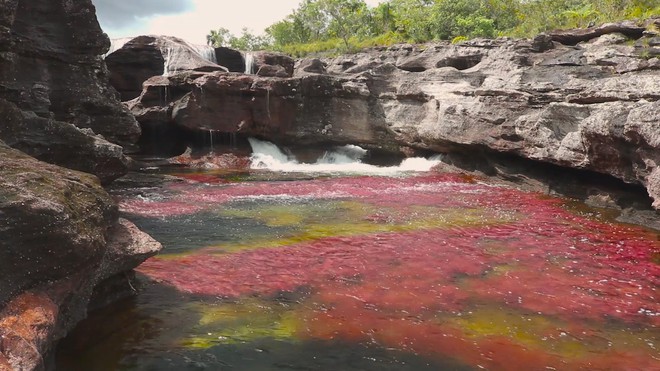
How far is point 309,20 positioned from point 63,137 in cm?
6763

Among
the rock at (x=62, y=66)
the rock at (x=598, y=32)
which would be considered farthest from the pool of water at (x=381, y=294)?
the rock at (x=598, y=32)

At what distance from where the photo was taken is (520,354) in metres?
7.21

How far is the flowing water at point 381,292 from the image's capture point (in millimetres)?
7090

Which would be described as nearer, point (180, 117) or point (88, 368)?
point (88, 368)

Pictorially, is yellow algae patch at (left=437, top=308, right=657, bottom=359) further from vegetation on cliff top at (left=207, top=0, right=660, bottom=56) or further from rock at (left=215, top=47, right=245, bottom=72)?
rock at (left=215, top=47, right=245, bottom=72)

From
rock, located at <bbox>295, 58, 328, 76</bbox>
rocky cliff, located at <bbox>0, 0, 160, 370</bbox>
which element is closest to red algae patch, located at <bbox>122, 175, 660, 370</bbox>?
rocky cliff, located at <bbox>0, 0, 160, 370</bbox>

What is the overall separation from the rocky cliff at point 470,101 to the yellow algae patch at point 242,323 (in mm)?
11755

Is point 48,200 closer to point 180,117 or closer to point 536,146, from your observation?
point 536,146

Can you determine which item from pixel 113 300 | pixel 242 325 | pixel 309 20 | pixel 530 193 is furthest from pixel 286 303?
pixel 309 20

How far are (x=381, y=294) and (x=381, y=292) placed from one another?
10 cm

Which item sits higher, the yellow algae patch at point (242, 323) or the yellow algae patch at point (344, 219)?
the yellow algae patch at point (344, 219)

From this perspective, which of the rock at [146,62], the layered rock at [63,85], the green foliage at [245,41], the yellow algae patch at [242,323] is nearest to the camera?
the yellow algae patch at [242,323]

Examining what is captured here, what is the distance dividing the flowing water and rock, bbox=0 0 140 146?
4227mm

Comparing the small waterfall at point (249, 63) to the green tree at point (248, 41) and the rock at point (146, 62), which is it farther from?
the green tree at point (248, 41)
